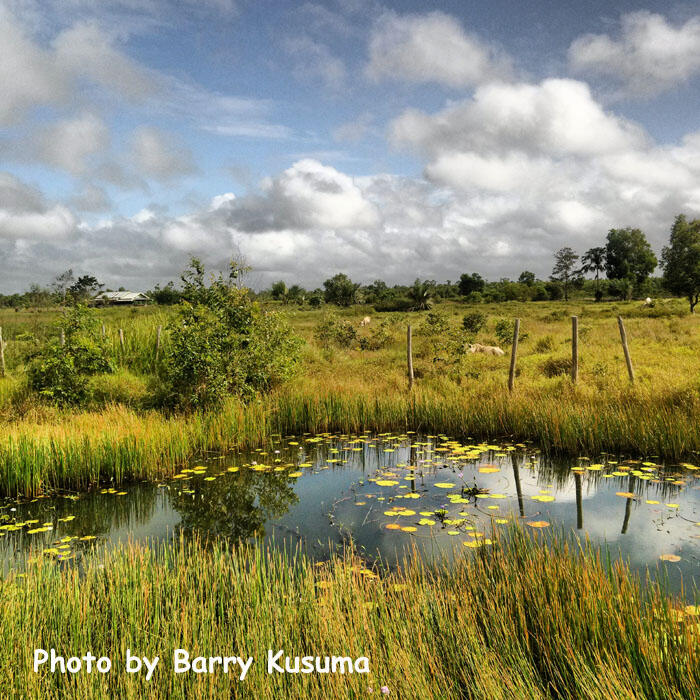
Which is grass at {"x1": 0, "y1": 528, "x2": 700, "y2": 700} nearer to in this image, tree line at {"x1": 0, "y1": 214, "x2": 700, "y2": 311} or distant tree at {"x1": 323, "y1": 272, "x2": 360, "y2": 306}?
tree line at {"x1": 0, "y1": 214, "x2": 700, "y2": 311}

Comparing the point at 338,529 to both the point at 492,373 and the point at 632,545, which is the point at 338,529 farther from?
the point at 492,373

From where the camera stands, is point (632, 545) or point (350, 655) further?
point (632, 545)

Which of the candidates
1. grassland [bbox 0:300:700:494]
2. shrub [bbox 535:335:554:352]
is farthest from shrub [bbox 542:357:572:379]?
shrub [bbox 535:335:554:352]

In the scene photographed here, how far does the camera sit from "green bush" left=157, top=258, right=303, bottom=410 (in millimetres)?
10641

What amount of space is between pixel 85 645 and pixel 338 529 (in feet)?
9.81

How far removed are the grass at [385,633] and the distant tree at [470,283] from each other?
70.7 meters

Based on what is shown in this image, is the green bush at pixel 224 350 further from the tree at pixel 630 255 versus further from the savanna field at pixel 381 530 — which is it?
the tree at pixel 630 255

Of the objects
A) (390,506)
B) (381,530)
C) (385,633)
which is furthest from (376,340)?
(385,633)

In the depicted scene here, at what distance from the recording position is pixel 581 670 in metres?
2.49

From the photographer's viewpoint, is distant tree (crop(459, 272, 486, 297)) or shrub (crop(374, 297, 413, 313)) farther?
distant tree (crop(459, 272, 486, 297))

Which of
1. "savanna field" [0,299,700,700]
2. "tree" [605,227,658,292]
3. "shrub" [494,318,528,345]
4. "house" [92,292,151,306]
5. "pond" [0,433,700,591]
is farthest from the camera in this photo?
"tree" [605,227,658,292]

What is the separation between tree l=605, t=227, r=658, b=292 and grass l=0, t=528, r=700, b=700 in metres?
80.4

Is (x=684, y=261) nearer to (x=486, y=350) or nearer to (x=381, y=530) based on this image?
(x=486, y=350)

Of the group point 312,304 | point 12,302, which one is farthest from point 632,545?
point 12,302
